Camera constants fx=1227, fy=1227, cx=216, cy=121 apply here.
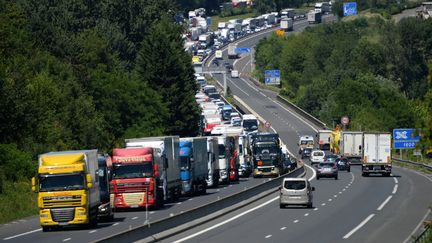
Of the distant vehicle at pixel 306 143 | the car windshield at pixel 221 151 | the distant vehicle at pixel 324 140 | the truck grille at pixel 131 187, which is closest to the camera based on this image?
the truck grille at pixel 131 187

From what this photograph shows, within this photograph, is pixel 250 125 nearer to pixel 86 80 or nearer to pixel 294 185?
pixel 86 80

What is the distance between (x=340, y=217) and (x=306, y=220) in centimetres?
164

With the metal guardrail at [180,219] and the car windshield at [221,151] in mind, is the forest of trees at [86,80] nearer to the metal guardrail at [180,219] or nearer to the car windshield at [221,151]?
the car windshield at [221,151]

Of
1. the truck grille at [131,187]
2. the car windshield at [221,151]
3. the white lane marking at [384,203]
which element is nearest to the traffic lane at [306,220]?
the white lane marking at [384,203]

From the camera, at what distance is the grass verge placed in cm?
5558

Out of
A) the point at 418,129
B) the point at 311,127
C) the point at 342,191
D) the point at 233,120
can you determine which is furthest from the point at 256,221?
the point at 311,127

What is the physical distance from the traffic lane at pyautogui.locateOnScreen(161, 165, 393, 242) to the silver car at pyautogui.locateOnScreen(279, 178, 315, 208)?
392mm

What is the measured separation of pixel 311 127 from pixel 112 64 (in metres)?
40.1

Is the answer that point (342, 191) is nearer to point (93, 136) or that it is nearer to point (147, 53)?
point (93, 136)

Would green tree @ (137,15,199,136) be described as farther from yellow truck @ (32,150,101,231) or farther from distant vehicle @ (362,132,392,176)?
yellow truck @ (32,150,101,231)

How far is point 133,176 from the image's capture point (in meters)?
54.6

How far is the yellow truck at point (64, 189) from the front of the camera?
44156mm

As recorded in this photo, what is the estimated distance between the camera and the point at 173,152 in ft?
Answer: 206

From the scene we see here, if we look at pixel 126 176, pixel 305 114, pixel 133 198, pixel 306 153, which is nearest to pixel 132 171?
pixel 126 176
